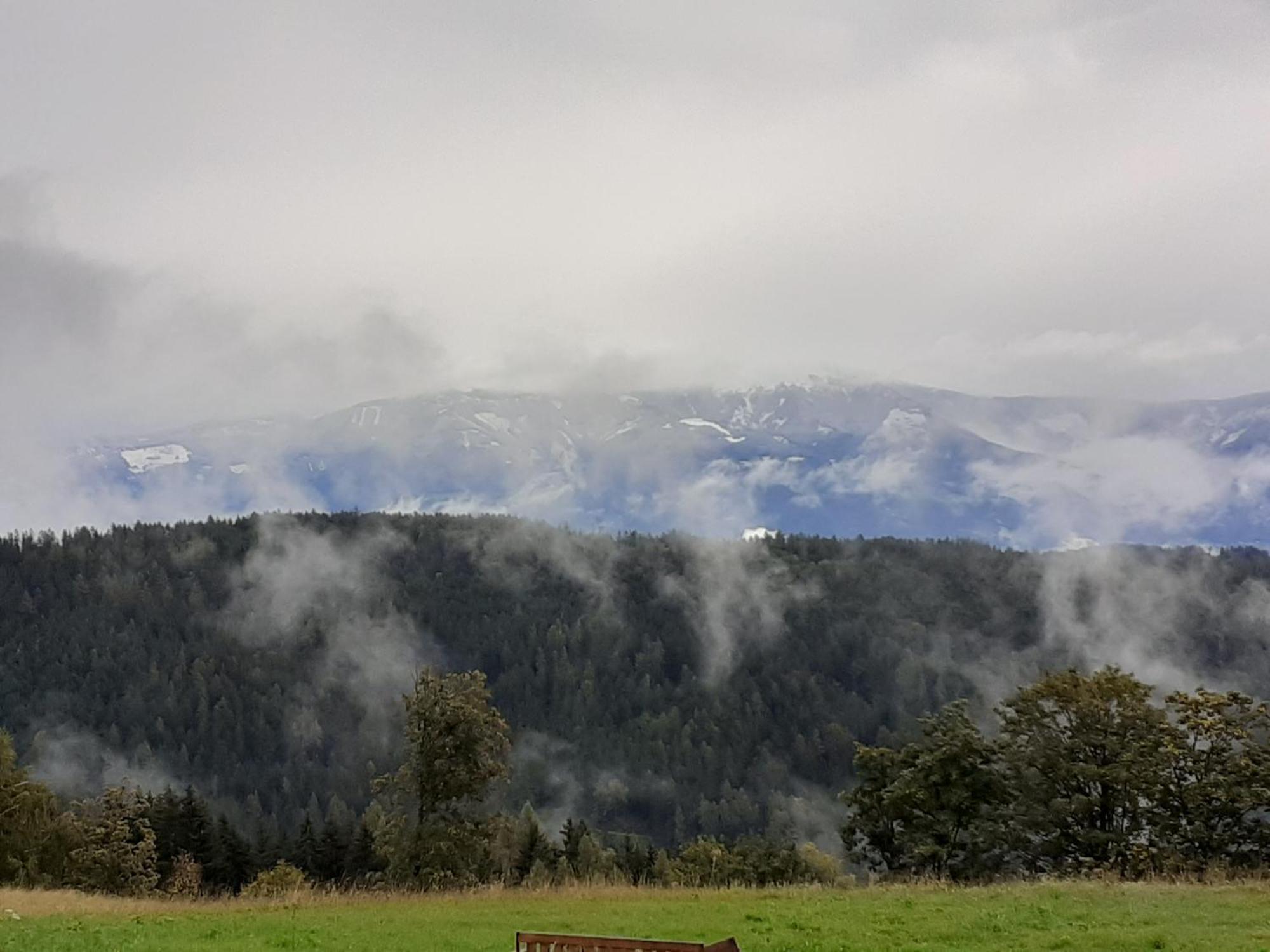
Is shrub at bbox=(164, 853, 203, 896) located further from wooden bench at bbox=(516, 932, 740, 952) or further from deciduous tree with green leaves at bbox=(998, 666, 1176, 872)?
deciduous tree with green leaves at bbox=(998, 666, 1176, 872)

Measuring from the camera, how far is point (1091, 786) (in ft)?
141

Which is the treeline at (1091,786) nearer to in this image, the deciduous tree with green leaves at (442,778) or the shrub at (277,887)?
the deciduous tree with green leaves at (442,778)

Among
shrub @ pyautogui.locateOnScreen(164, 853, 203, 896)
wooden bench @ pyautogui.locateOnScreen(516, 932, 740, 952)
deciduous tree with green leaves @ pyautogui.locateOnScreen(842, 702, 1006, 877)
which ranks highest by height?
wooden bench @ pyautogui.locateOnScreen(516, 932, 740, 952)

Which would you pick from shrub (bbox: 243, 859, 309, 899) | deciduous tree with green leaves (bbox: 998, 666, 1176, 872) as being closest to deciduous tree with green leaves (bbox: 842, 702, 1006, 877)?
deciduous tree with green leaves (bbox: 998, 666, 1176, 872)

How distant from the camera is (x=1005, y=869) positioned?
4544 cm

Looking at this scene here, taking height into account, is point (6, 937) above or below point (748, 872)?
above

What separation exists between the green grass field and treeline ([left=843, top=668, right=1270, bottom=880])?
469 inches

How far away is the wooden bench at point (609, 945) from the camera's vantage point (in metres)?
10.5

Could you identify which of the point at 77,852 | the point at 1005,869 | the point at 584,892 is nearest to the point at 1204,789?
the point at 1005,869

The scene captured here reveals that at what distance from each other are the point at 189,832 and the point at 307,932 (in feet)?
265

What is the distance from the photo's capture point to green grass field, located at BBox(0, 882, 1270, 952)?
2077 cm

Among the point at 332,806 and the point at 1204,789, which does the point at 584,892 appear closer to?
the point at 1204,789

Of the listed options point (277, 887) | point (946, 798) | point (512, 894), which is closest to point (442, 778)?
point (277, 887)

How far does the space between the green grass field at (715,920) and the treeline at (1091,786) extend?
469 inches
